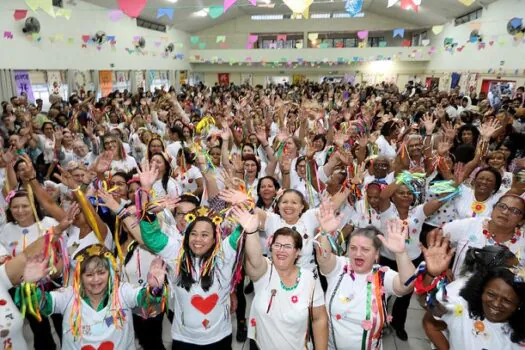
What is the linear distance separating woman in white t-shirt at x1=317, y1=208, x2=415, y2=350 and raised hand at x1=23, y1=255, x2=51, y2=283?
1424 mm

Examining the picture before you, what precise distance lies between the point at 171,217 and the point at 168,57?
16.6 metres

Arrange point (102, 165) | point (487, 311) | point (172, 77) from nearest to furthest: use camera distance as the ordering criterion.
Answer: point (487, 311)
point (102, 165)
point (172, 77)

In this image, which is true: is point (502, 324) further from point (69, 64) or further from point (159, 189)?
point (69, 64)

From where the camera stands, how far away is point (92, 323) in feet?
Result: 6.20

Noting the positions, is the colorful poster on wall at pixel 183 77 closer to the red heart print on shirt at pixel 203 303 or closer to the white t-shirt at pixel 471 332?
the red heart print on shirt at pixel 203 303

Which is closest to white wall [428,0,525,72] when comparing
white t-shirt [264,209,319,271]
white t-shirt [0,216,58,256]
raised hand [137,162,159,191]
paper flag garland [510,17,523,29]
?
paper flag garland [510,17,523,29]

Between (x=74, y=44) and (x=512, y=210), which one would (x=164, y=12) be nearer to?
(x=74, y=44)

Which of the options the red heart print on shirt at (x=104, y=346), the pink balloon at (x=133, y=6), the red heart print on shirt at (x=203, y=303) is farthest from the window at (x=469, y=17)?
the red heart print on shirt at (x=104, y=346)

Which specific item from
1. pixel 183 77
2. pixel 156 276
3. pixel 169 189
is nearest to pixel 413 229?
pixel 156 276

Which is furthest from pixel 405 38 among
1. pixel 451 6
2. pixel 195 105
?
pixel 195 105

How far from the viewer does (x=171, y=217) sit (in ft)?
8.75

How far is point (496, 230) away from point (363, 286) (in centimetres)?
103

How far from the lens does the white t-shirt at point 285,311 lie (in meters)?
1.85

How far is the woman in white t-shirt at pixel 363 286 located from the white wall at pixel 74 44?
9.76 meters
